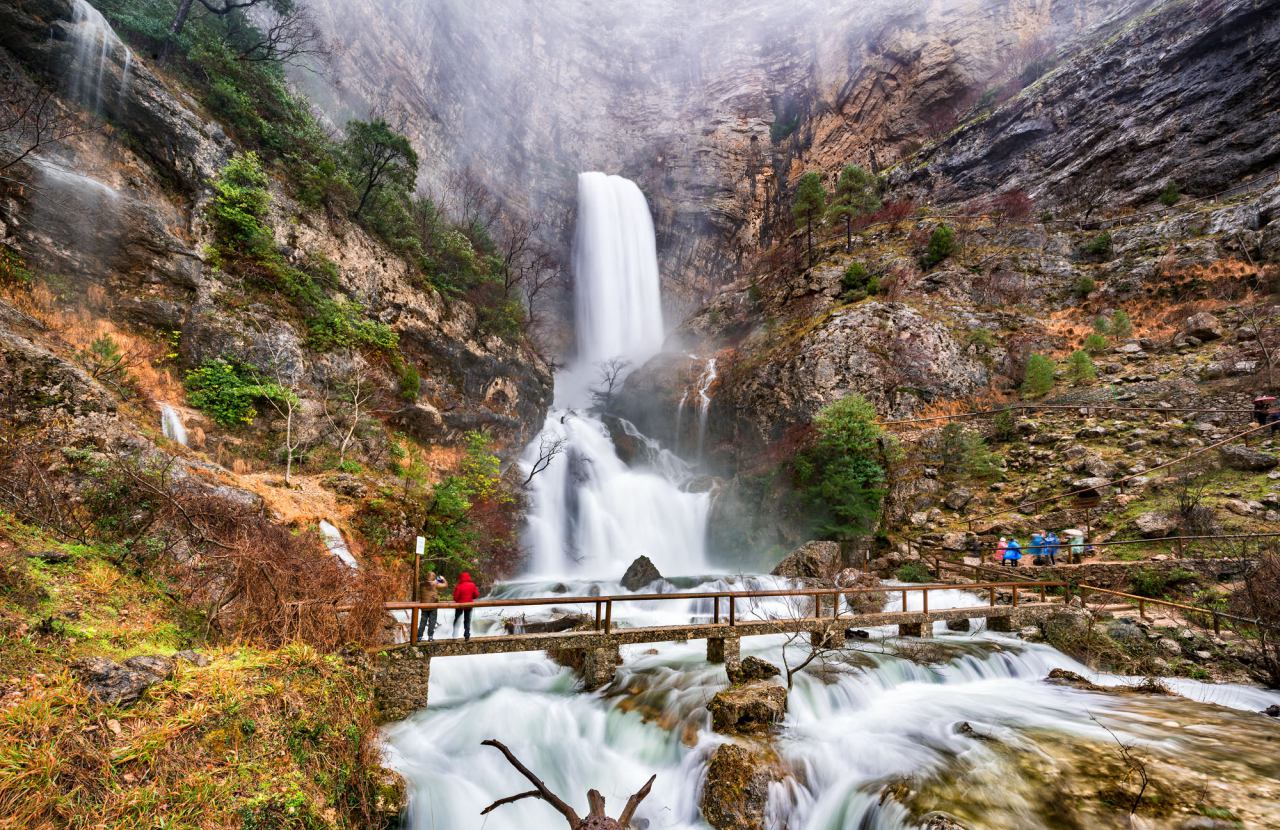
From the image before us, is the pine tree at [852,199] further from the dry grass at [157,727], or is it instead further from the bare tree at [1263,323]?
the dry grass at [157,727]

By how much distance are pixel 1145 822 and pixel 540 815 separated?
6.82 metres

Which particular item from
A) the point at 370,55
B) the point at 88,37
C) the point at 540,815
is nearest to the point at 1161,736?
the point at 540,815

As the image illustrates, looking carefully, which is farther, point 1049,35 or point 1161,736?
point 1049,35

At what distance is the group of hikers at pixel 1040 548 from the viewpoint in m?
14.5

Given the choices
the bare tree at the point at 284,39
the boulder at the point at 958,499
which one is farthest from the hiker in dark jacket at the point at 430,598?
the bare tree at the point at 284,39

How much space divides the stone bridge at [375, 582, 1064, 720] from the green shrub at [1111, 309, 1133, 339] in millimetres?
17490

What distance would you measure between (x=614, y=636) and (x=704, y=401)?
23.8 m

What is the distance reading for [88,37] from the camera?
15.4 m

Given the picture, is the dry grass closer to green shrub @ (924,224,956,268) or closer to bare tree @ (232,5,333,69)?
bare tree @ (232,5,333,69)

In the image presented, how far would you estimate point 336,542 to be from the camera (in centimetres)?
1241

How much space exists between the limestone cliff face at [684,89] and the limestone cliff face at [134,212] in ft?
67.8

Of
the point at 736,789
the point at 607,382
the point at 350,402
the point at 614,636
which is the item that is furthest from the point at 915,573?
the point at 607,382

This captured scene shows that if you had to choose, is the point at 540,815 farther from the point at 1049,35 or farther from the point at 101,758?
the point at 1049,35

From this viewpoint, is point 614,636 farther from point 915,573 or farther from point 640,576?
point 915,573
